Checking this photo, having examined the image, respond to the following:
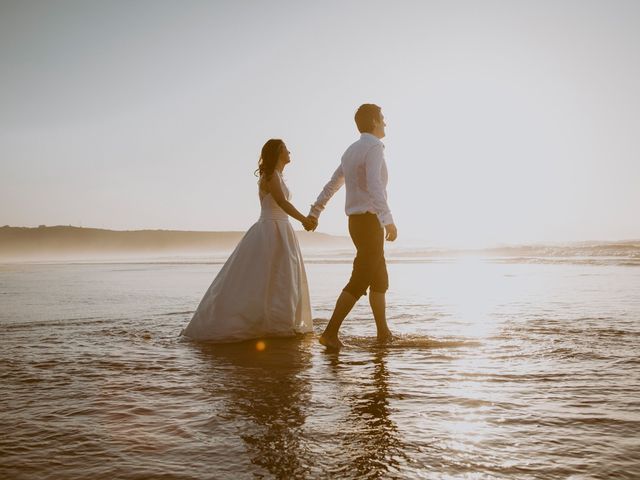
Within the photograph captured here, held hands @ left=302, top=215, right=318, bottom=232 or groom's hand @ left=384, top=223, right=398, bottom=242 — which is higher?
held hands @ left=302, top=215, right=318, bottom=232

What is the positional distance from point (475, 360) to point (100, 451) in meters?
2.86

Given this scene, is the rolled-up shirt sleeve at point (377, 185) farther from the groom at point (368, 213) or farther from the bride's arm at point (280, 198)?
the bride's arm at point (280, 198)

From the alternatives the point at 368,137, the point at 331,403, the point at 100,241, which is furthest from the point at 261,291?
the point at 100,241

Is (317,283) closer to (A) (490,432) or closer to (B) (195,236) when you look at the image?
(A) (490,432)

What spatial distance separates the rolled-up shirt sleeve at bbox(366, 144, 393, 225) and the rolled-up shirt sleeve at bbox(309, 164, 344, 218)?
61cm

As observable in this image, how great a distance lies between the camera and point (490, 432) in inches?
103

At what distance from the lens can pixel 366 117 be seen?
5926 mm

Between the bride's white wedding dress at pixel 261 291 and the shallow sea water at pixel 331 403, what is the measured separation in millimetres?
272

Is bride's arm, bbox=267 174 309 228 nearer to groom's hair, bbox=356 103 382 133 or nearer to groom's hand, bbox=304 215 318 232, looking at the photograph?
groom's hand, bbox=304 215 318 232

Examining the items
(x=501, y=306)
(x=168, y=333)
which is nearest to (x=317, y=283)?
(x=501, y=306)

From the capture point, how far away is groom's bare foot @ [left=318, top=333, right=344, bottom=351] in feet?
16.9

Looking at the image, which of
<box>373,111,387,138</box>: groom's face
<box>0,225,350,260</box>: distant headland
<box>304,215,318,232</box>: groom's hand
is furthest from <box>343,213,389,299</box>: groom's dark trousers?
<box>0,225,350,260</box>: distant headland

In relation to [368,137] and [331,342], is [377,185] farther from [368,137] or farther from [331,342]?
[331,342]

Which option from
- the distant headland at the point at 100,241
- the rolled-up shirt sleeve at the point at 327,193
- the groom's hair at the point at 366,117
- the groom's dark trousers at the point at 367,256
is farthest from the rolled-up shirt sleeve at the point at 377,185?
the distant headland at the point at 100,241
